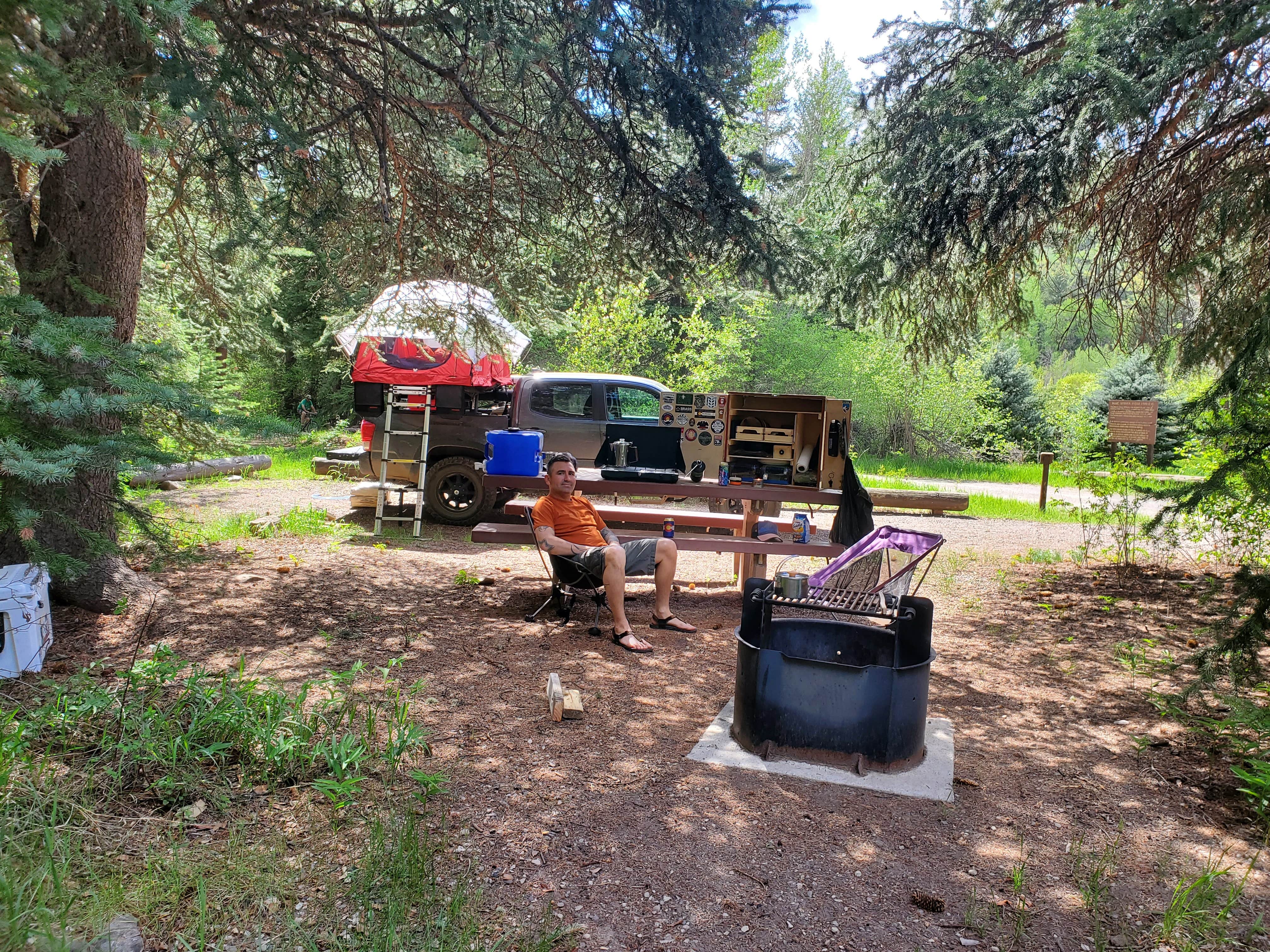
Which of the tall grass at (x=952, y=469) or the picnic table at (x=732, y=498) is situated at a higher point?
the tall grass at (x=952, y=469)

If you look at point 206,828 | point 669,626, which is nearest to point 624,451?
point 669,626

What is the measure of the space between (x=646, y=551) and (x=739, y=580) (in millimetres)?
1738

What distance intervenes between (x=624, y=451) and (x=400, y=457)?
12.4 ft

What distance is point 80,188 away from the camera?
214 inches

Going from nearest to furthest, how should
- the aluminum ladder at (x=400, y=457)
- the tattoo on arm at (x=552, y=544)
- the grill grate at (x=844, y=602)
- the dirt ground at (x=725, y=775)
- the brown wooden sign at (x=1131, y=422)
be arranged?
the dirt ground at (x=725, y=775)
the grill grate at (x=844, y=602)
the tattoo on arm at (x=552, y=544)
the aluminum ladder at (x=400, y=457)
the brown wooden sign at (x=1131, y=422)

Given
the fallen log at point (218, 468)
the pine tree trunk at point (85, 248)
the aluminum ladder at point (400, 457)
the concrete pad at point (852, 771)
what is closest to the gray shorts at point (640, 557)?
the concrete pad at point (852, 771)

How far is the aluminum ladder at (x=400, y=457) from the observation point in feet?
30.8

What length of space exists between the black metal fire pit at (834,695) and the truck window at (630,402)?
6204 millimetres

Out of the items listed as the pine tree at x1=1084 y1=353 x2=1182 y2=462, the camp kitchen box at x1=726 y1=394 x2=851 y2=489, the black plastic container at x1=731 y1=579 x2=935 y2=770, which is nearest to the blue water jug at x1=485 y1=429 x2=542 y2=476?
the camp kitchen box at x1=726 y1=394 x2=851 y2=489

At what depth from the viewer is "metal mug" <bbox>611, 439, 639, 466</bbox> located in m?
6.99

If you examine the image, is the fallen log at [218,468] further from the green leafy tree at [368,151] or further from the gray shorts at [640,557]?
the gray shorts at [640,557]

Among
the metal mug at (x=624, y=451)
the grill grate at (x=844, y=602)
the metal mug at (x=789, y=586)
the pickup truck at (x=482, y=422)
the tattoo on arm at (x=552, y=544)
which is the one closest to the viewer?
the grill grate at (x=844, y=602)

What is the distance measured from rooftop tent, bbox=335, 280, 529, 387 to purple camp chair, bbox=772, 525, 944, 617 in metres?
3.47

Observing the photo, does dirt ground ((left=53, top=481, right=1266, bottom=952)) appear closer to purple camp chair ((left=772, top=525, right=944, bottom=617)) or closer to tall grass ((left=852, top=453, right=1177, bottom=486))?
purple camp chair ((left=772, top=525, right=944, bottom=617))
